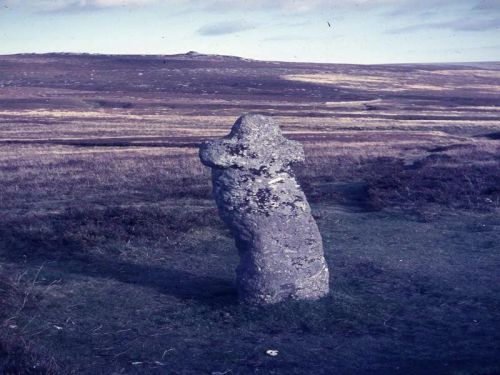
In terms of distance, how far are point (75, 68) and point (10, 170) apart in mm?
121460

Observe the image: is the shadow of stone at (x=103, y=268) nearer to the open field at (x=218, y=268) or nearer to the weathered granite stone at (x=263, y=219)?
the open field at (x=218, y=268)

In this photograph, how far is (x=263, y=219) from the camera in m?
10.5

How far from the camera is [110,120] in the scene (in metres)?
59.8

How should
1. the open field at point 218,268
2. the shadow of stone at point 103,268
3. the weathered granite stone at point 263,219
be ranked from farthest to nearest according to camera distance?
the shadow of stone at point 103,268 → the weathered granite stone at point 263,219 → the open field at point 218,268

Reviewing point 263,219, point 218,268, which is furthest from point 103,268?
point 263,219

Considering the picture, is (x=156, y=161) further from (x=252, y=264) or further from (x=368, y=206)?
(x=252, y=264)

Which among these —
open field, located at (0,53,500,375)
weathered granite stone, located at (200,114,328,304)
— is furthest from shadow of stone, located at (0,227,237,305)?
weathered granite stone, located at (200,114,328,304)

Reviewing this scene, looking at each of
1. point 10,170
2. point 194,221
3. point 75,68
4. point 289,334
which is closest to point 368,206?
point 194,221

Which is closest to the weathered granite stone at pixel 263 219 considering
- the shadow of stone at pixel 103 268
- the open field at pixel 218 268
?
the open field at pixel 218 268

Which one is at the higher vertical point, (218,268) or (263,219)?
(263,219)

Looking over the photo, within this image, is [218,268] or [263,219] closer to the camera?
[263,219]

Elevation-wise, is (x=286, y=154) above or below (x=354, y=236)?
above

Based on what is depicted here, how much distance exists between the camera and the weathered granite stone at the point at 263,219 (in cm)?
1049

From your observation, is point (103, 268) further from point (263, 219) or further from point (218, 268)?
point (263, 219)
